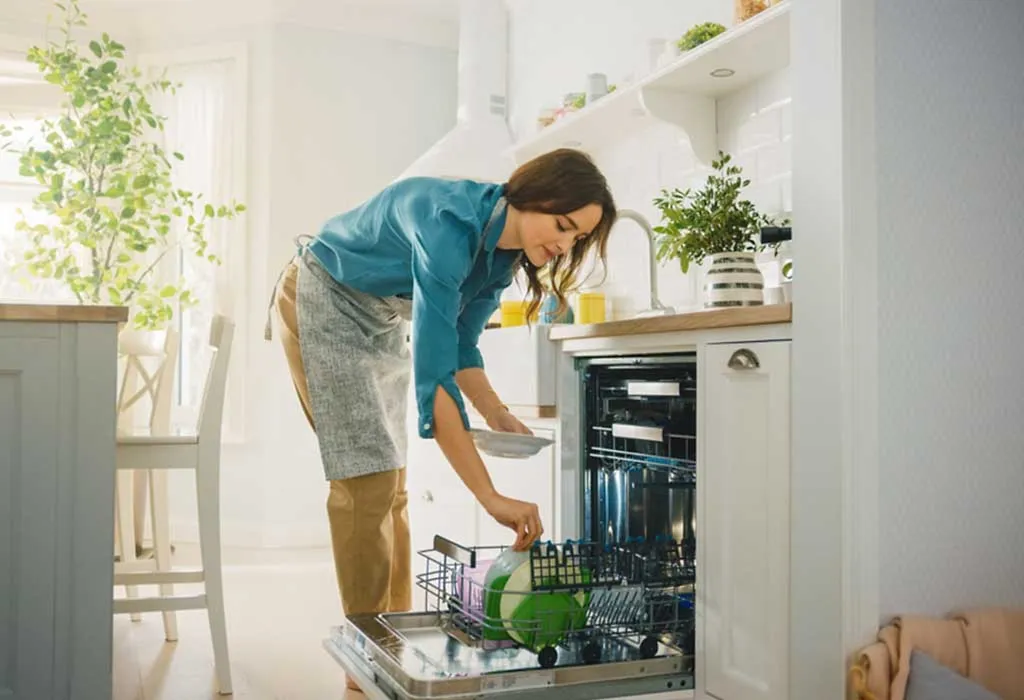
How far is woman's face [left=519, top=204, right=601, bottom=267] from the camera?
1.83 m

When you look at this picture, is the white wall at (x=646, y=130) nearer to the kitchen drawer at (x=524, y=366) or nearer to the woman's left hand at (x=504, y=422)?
the kitchen drawer at (x=524, y=366)

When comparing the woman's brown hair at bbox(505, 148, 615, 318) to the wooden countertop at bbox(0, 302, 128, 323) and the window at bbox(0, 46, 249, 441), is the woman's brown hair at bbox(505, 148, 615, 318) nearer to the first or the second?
the wooden countertop at bbox(0, 302, 128, 323)

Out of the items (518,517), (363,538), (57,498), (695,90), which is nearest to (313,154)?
(695,90)

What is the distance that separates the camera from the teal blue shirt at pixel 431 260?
1.68m

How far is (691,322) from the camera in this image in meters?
1.76

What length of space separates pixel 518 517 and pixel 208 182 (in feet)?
11.1

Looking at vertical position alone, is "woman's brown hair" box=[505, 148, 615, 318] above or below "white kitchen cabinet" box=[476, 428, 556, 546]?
above

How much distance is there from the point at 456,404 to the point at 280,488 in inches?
120

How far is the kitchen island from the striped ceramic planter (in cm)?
109

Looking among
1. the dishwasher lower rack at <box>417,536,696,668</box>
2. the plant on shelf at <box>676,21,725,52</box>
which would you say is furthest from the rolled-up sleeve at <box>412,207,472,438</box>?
the plant on shelf at <box>676,21,725,52</box>

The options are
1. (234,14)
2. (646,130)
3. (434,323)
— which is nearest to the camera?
(434,323)

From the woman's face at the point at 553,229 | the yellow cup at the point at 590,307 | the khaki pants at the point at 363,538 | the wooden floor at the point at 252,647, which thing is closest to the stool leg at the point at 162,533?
the wooden floor at the point at 252,647

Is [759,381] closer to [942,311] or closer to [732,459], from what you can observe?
[732,459]

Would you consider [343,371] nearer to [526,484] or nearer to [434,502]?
[526,484]
